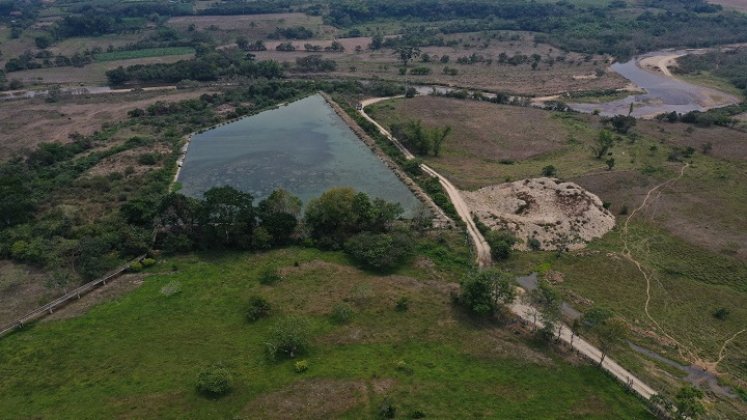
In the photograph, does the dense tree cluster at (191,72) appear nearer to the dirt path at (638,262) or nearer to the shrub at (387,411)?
the dirt path at (638,262)

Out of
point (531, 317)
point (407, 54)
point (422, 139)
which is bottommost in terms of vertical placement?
point (531, 317)

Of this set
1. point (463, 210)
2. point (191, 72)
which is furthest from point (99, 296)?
point (191, 72)

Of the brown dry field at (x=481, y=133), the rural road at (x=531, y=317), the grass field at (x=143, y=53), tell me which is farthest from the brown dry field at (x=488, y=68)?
the rural road at (x=531, y=317)

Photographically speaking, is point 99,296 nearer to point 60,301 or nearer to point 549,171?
point 60,301

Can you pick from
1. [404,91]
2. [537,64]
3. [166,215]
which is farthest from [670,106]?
[166,215]

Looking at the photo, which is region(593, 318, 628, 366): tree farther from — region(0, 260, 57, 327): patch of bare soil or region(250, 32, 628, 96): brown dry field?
region(250, 32, 628, 96): brown dry field

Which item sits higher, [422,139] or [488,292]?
[422,139]

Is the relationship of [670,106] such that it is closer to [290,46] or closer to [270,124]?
[270,124]
